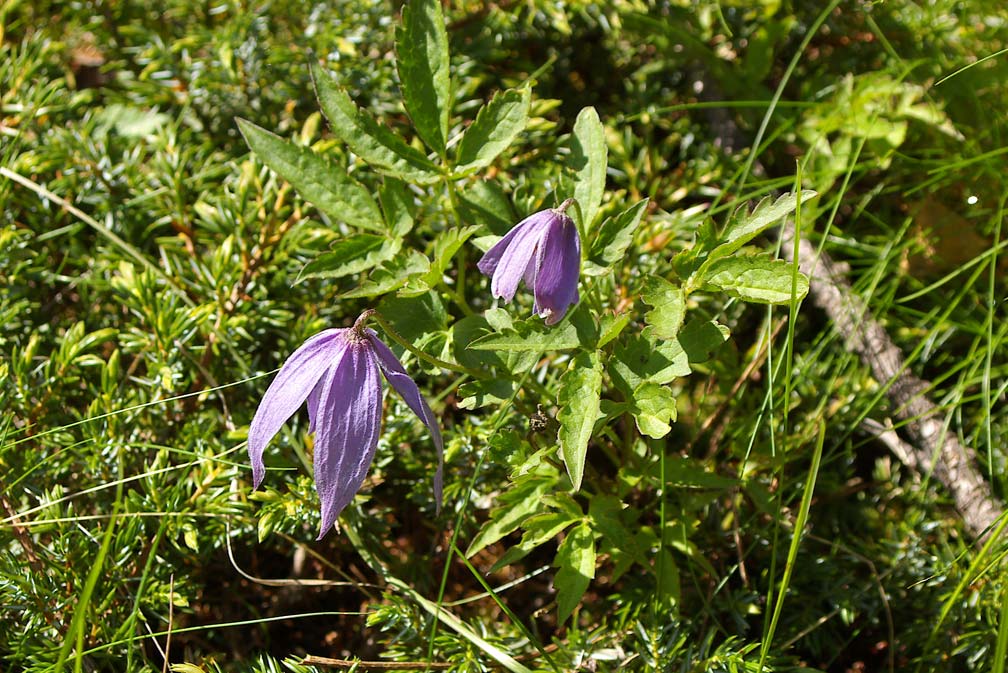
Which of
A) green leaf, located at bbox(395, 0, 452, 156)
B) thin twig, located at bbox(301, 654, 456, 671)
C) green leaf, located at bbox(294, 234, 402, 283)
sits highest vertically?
green leaf, located at bbox(395, 0, 452, 156)

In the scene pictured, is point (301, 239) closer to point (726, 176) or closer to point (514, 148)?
point (514, 148)

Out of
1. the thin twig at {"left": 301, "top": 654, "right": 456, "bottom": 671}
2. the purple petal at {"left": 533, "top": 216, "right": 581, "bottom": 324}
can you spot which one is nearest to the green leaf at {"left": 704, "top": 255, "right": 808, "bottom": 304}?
the purple petal at {"left": 533, "top": 216, "right": 581, "bottom": 324}

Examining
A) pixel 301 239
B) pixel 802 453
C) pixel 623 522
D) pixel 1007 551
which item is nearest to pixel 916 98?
pixel 802 453

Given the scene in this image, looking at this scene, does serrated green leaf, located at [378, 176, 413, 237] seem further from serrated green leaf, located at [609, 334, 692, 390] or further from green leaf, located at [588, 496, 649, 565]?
green leaf, located at [588, 496, 649, 565]

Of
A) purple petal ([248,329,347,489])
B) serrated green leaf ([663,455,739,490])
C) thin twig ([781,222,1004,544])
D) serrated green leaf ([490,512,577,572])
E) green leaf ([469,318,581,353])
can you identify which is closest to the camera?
purple petal ([248,329,347,489])

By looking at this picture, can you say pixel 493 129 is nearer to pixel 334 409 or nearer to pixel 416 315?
pixel 416 315

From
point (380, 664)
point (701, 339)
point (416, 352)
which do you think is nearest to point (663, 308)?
point (701, 339)
